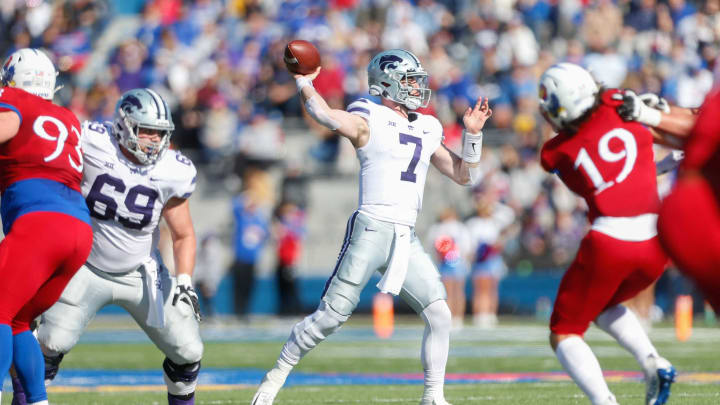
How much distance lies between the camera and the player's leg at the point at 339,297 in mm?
6332

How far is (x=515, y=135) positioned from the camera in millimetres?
16562

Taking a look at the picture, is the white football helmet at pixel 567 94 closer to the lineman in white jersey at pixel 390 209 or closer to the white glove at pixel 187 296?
the lineman in white jersey at pixel 390 209

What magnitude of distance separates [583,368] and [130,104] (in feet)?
8.80

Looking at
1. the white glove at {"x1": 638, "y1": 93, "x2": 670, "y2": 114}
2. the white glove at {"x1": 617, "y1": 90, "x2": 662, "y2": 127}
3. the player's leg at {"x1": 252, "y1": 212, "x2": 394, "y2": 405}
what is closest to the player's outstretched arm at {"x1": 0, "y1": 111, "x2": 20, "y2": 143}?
the player's leg at {"x1": 252, "y1": 212, "x2": 394, "y2": 405}

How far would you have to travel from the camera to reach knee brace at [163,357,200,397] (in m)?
6.33

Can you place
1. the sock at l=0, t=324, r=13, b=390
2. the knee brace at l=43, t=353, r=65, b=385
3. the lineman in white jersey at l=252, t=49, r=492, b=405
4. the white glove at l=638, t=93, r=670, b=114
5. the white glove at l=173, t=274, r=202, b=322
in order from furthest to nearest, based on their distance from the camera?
the lineman in white jersey at l=252, t=49, r=492, b=405 → the white glove at l=173, t=274, r=202, b=322 → the knee brace at l=43, t=353, r=65, b=385 → the white glove at l=638, t=93, r=670, b=114 → the sock at l=0, t=324, r=13, b=390

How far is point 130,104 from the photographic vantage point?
6.24m

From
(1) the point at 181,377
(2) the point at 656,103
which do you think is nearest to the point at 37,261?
(1) the point at 181,377

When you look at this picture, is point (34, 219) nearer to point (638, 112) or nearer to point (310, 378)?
point (638, 112)

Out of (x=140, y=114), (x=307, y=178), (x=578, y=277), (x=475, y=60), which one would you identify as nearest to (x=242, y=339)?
(x=307, y=178)

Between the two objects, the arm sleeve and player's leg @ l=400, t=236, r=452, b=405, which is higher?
the arm sleeve

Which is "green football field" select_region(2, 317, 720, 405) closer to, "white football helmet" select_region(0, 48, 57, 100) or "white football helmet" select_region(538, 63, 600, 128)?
"white football helmet" select_region(538, 63, 600, 128)

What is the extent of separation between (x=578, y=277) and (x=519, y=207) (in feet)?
35.7

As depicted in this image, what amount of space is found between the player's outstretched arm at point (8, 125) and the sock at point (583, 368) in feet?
8.87
